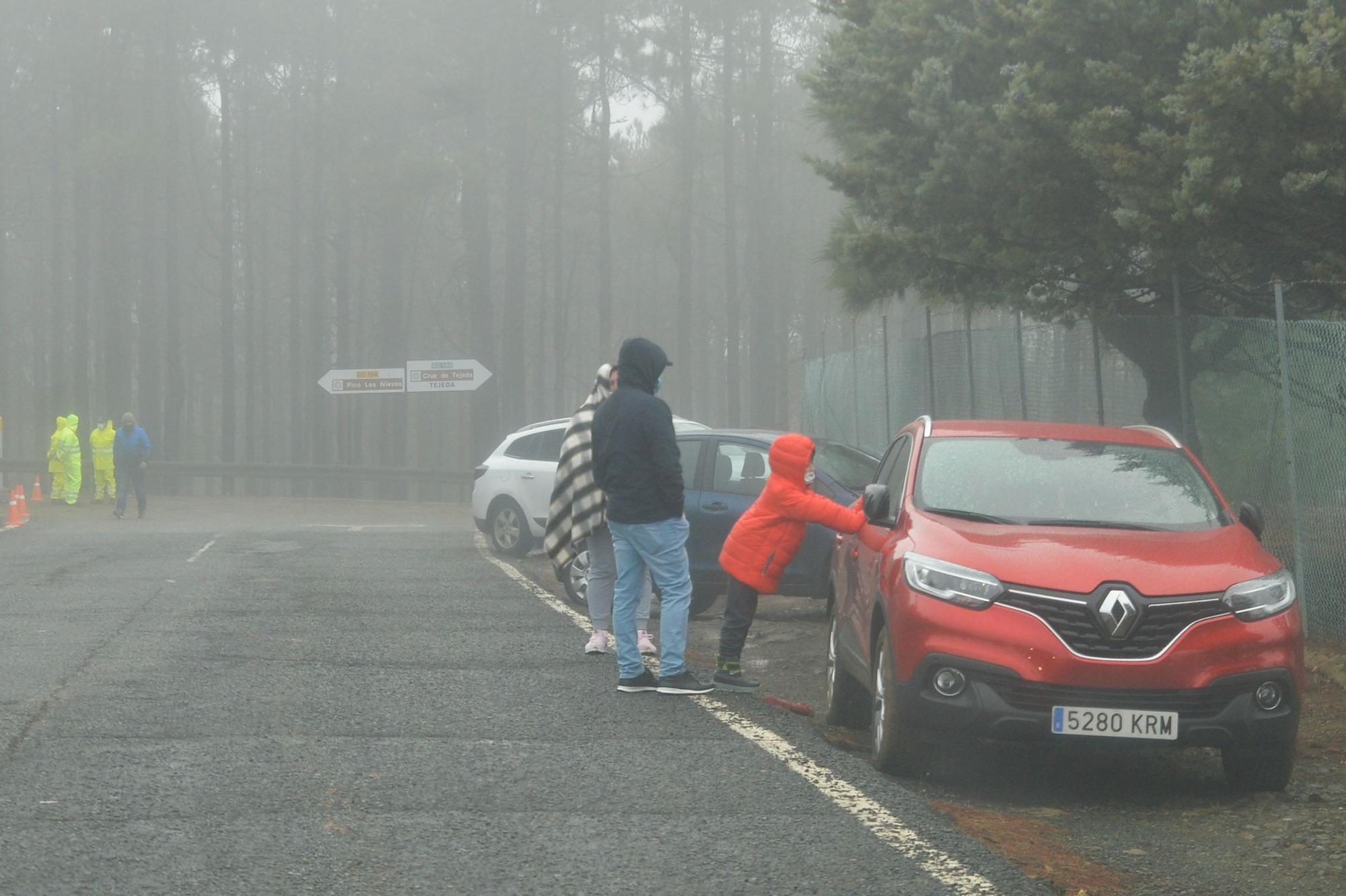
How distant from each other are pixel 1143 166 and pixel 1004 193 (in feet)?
5.45

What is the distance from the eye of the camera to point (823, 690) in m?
10.2

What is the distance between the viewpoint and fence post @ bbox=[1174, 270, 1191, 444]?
1220 cm

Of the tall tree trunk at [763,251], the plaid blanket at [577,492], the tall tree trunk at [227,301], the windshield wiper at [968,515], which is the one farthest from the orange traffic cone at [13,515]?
the tall tree trunk at [763,251]

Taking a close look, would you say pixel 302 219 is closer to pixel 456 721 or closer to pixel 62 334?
pixel 62 334

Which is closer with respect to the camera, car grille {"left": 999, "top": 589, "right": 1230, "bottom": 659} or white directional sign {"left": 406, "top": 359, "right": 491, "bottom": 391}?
car grille {"left": 999, "top": 589, "right": 1230, "bottom": 659}

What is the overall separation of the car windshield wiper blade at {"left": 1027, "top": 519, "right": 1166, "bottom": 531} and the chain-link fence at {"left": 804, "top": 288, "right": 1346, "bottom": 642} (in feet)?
9.98

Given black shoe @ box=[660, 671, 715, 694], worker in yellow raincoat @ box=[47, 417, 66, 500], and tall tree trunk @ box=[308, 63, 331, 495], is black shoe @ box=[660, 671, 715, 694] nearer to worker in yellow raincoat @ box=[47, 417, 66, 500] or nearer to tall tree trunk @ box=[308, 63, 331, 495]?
worker in yellow raincoat @ box=[47, 417, 66, 500]

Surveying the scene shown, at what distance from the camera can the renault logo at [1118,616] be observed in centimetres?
661

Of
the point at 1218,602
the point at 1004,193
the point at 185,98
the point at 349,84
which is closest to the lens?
the point at 1218,602

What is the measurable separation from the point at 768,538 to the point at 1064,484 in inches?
70.3

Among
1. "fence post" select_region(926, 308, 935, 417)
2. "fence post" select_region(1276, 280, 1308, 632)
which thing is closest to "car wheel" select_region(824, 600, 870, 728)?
"fence post" select_region(1276, 280, 1308, 632)

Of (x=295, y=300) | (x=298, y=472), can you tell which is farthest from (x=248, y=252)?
(x=298, y=472)

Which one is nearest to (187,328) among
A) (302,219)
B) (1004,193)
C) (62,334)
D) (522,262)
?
(62,334)

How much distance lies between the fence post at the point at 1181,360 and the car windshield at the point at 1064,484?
13.6 feet
